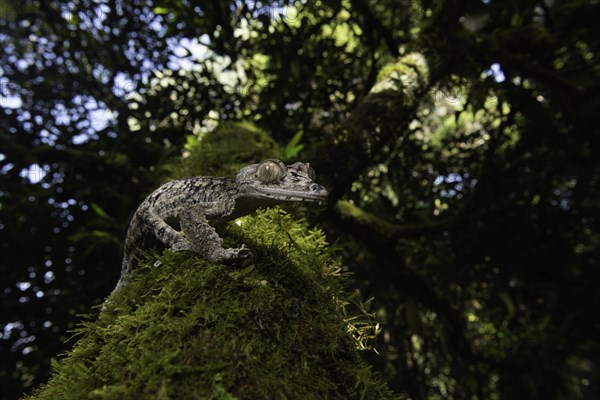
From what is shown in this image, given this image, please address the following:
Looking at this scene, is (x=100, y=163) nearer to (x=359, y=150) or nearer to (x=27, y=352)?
(x=27, y=352)

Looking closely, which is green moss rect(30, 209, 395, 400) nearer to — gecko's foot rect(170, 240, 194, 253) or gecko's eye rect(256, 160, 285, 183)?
gecko's foot rect(170, 240, 194, 253)

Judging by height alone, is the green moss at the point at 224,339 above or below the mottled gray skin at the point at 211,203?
below

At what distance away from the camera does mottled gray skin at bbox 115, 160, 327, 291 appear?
2.03 meters

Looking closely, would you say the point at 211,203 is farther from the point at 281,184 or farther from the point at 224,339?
the point at 224,339

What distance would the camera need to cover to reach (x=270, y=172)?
6.87ft

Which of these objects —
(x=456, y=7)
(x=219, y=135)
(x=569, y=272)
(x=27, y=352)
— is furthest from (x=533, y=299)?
(x=27, y=352)

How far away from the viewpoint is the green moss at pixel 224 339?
1.38m

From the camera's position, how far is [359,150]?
3301 mm

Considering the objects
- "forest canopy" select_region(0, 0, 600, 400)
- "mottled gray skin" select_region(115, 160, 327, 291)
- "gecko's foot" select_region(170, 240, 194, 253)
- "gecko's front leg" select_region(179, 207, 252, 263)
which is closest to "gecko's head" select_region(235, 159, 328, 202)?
"mottled gray skin" select_region(115, 160, 327, 291)

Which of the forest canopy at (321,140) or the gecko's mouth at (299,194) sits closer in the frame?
the gecko's mouth at (299,194)

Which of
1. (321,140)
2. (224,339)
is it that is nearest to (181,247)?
(224,339)

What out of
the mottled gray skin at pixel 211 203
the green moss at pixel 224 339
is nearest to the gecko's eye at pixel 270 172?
the mottled gray skin at pixel 211 203

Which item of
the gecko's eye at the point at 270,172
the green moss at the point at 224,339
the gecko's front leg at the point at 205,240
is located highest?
the gecko's eye at the point at 270,172

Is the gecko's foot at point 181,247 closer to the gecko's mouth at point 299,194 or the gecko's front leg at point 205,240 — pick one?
the gecko's front leg at point 205,240
